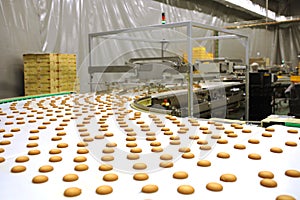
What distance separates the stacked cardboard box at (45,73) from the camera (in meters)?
4.01

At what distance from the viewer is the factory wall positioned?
14.2 feet

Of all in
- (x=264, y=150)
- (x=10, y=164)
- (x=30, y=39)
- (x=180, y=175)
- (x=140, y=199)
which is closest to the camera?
(x=140, y=199)

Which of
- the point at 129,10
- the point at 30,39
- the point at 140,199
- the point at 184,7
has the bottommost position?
the point at 140,199

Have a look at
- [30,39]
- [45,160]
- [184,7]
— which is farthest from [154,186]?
[184,7]

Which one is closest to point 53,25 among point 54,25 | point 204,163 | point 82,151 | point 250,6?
point 54,25

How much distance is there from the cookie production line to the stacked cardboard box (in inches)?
95.8

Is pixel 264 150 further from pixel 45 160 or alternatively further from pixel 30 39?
pixel 30 39

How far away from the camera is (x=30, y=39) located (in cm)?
467

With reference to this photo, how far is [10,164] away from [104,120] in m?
0.83

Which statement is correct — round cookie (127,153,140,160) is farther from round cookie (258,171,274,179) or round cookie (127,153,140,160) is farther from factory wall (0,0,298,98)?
factory wall (0,0,298,98)

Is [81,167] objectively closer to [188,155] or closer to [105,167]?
[105,167]

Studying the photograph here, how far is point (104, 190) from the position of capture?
782mm

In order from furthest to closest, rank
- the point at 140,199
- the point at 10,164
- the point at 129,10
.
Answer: the point at 129,10 → the point at 10,164 → the point at 140,199

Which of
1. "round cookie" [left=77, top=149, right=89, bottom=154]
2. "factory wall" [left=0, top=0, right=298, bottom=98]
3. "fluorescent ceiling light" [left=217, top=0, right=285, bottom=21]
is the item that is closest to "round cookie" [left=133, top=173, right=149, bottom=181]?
"round cookie" [left=77, top=149, right=89, bottom=154]
